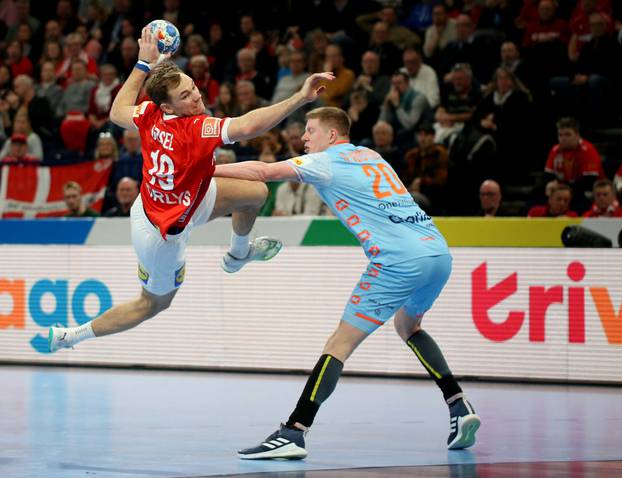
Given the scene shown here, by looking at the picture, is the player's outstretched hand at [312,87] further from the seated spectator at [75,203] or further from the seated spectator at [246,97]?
the seated spectator at [246,97]

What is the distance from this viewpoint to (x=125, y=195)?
43.8 feet

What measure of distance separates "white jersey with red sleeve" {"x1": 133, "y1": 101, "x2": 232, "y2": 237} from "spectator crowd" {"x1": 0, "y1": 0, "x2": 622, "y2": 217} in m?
4.84

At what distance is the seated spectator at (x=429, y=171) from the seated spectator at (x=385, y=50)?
8.56 ft

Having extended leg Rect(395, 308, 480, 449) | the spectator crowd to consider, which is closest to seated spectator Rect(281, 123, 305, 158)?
the spectator crowd

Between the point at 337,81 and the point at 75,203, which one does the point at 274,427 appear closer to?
the point at 75,203

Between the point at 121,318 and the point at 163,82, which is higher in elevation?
the point at 163,82

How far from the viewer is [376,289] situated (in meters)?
7.33

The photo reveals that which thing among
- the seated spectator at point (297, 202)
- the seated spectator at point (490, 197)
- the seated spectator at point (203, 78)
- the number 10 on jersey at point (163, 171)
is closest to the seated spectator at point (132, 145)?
the seated spectator at point (203, 78)

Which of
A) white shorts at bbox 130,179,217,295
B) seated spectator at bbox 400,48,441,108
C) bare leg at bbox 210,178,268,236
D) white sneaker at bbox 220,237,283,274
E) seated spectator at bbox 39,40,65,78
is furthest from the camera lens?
seated spectator at bbox 39,40,65,78

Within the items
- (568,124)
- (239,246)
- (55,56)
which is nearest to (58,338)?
(239,246)

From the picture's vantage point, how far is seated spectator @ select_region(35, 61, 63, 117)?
1814cm

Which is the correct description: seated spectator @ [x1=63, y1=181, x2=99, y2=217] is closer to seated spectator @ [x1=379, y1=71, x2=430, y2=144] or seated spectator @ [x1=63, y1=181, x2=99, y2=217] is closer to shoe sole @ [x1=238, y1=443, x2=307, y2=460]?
seated spectator @ [x1=379, y1=71, x2=430, y2=144]

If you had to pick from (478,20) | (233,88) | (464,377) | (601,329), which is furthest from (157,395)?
(478,20)

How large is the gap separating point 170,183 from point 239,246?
1.01m
